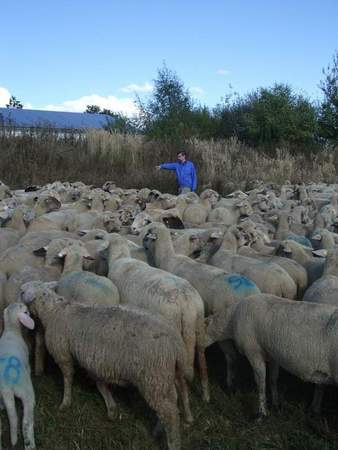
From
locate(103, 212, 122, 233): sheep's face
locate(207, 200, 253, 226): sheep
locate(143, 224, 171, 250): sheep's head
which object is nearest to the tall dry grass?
locate(207, 200, 253, 226): sheep

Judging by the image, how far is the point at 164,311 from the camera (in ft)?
18.4

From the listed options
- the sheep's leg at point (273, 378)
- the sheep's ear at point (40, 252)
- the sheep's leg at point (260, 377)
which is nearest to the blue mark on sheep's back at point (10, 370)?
the sheep's leg at point (260, 377)

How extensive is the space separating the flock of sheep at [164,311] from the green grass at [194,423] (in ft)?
0.44

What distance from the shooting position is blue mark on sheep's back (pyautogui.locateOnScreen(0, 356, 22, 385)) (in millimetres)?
4680

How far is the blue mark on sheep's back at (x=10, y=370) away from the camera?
4680 mm

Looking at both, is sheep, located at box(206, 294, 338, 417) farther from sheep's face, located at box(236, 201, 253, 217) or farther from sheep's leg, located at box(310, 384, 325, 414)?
sheep's face, located at box(236, 201, 253, 217)

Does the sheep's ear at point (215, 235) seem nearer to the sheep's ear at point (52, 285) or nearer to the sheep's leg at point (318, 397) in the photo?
the sheep's ear at point (52, 285)

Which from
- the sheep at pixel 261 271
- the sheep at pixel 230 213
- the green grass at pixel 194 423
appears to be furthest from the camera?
the sheep at pixel 230 213

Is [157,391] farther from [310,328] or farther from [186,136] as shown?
[186,136]

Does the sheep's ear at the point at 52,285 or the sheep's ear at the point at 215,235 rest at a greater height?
the sheep's ear at the point at 215,235

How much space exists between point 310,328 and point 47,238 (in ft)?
15.3

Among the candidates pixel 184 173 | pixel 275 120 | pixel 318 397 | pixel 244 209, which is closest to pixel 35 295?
pixel 318 397

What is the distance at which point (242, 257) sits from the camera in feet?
24.0

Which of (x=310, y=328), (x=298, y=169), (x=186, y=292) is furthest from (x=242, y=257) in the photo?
(x=298, y=169)
